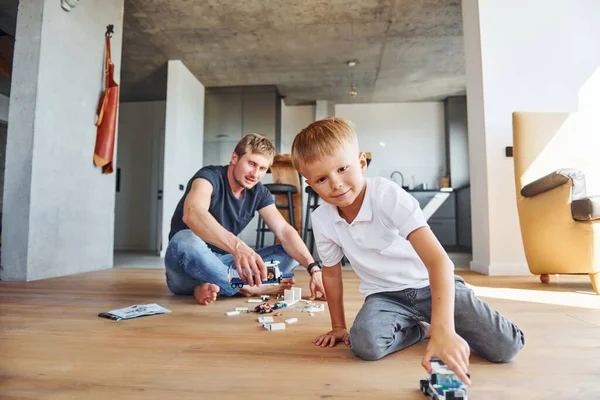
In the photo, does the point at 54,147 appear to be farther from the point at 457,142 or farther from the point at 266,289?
the point at 457,142

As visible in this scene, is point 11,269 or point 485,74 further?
point 485,74

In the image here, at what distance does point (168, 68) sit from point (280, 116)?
1.94 metres

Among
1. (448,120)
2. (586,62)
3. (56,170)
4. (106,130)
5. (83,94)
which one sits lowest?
(56,170)

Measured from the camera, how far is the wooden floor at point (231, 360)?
81 centimetres

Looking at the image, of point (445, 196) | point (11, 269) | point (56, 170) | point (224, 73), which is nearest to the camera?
point (11, 269)

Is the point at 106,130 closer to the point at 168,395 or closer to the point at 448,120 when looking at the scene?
the point at 168,395

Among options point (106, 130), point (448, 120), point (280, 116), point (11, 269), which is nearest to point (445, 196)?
point (448, 120)

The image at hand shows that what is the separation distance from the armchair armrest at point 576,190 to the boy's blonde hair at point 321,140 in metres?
1.63

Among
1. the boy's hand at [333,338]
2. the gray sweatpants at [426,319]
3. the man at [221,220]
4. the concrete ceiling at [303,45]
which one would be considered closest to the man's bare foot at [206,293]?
the man at [221,220]

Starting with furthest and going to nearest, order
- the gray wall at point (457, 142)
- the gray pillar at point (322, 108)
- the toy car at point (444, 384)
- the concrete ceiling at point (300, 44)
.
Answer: the gray pillar at point (322, 108)
the gray wall at point (457, 142)
the concrete ceiling at point (300, 44)
the toy car at point (444, 384)

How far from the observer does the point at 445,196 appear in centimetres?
627

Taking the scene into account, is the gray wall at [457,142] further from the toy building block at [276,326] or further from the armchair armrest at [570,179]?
the toy building block at [276,326]

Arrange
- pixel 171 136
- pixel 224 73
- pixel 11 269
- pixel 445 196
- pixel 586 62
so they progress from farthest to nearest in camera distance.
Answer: pixel 445 196
pixel 224 73
pixel 171 136
pixel 586 62
pixel 11 269

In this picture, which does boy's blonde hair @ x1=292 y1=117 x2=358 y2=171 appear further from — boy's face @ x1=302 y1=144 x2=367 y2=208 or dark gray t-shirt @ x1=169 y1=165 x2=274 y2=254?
dark gray t-shirt @ x1=169 y1=165 x2=274 y2=254
